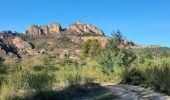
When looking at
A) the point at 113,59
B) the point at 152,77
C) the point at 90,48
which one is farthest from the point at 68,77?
the point at 90,48

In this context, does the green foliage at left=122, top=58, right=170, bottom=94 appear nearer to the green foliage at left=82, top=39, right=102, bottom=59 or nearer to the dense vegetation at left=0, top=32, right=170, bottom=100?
the dense vegetation at left=0, top=32, right=170, bottom=100

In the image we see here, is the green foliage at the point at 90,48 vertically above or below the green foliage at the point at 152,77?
above

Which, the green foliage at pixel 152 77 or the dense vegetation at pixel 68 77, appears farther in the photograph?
the green foliage at pixel 152 77

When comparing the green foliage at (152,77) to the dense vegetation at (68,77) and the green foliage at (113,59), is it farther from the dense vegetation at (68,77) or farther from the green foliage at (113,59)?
the green foliage at (113,59)

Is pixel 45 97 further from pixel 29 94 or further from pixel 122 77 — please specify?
pixel 122 77

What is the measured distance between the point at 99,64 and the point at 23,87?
52.3ft

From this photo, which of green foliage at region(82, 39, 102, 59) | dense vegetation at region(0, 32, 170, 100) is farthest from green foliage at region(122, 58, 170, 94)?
green foliage at region(82, 39, 102, 59)

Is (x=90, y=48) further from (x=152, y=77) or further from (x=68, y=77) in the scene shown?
(x=68, y=77)

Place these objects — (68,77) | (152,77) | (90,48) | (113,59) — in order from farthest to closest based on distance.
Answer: (90,48), (113,59), (152,77), (68,77)

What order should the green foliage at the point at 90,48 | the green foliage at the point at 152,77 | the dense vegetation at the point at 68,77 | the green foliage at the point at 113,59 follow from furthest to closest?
the green foliage at the point at 90,48 → the green foliage at the point at 113,59 → the green foliage at the point at 152,77 → the dense vegetation at the point at 68,77

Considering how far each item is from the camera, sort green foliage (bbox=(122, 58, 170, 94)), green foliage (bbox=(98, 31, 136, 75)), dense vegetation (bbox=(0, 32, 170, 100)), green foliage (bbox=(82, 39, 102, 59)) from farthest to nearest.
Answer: green foliage (bbox=(82, 39, 102, 59))
green foliage (bbox=(98, 31, 136, 75))
green foliage (bbox=(122, 58, 170, 94))
dense vegetation (bbox=(0, 32, 170, 100))

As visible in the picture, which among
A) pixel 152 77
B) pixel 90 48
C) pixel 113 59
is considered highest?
pixel 90 48

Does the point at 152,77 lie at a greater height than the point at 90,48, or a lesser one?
lesser

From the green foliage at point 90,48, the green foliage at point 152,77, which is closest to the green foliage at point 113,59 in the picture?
the green foliage at point 152,77
